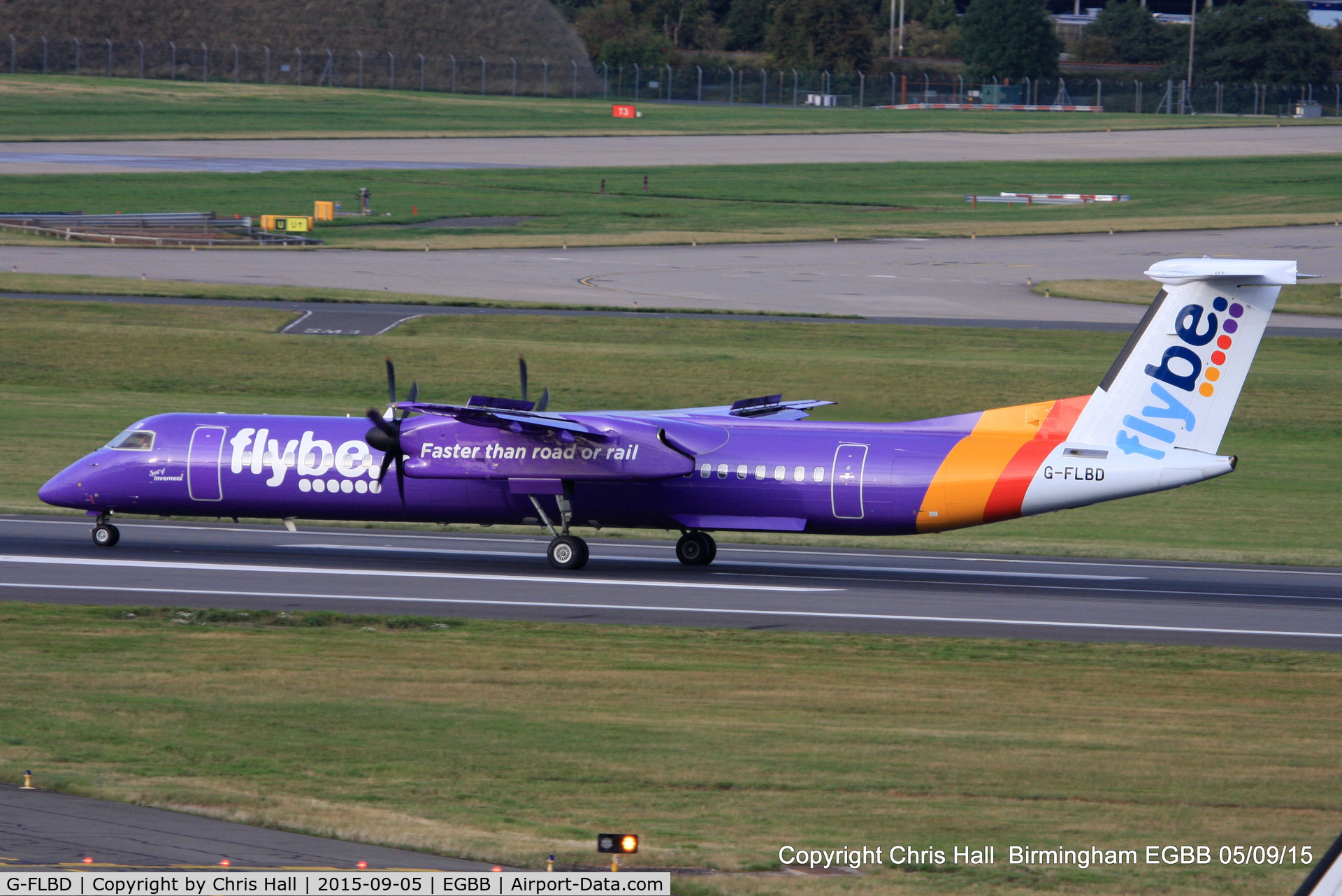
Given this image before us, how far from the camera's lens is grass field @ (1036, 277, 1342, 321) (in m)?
63.5

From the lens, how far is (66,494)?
30.9 metres

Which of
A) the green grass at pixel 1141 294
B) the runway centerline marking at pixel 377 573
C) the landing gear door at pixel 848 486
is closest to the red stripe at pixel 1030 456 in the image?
the landing gear door at pixel 848 486

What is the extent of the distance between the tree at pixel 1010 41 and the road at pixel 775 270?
294ft

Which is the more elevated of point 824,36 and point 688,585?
point 824,36

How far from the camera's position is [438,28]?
170 metres

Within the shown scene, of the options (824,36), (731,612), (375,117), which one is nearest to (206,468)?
(731,612)

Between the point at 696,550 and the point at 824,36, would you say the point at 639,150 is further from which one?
the point at 696,550

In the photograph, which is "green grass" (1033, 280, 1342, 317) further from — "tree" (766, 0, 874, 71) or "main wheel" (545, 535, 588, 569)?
"tree" (766, 0, 874, 71)

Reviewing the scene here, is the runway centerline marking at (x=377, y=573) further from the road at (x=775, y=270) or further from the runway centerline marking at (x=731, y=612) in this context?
the road at (x=775, y=270)

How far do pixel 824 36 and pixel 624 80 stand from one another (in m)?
23.4

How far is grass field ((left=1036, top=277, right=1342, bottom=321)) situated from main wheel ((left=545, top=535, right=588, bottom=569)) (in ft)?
131

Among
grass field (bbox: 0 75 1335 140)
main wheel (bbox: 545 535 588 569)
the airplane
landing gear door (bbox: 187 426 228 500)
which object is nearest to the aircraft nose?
the airplane

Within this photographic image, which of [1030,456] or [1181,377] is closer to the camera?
[1181,377]

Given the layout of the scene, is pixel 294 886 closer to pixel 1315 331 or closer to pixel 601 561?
pixel 601 561
